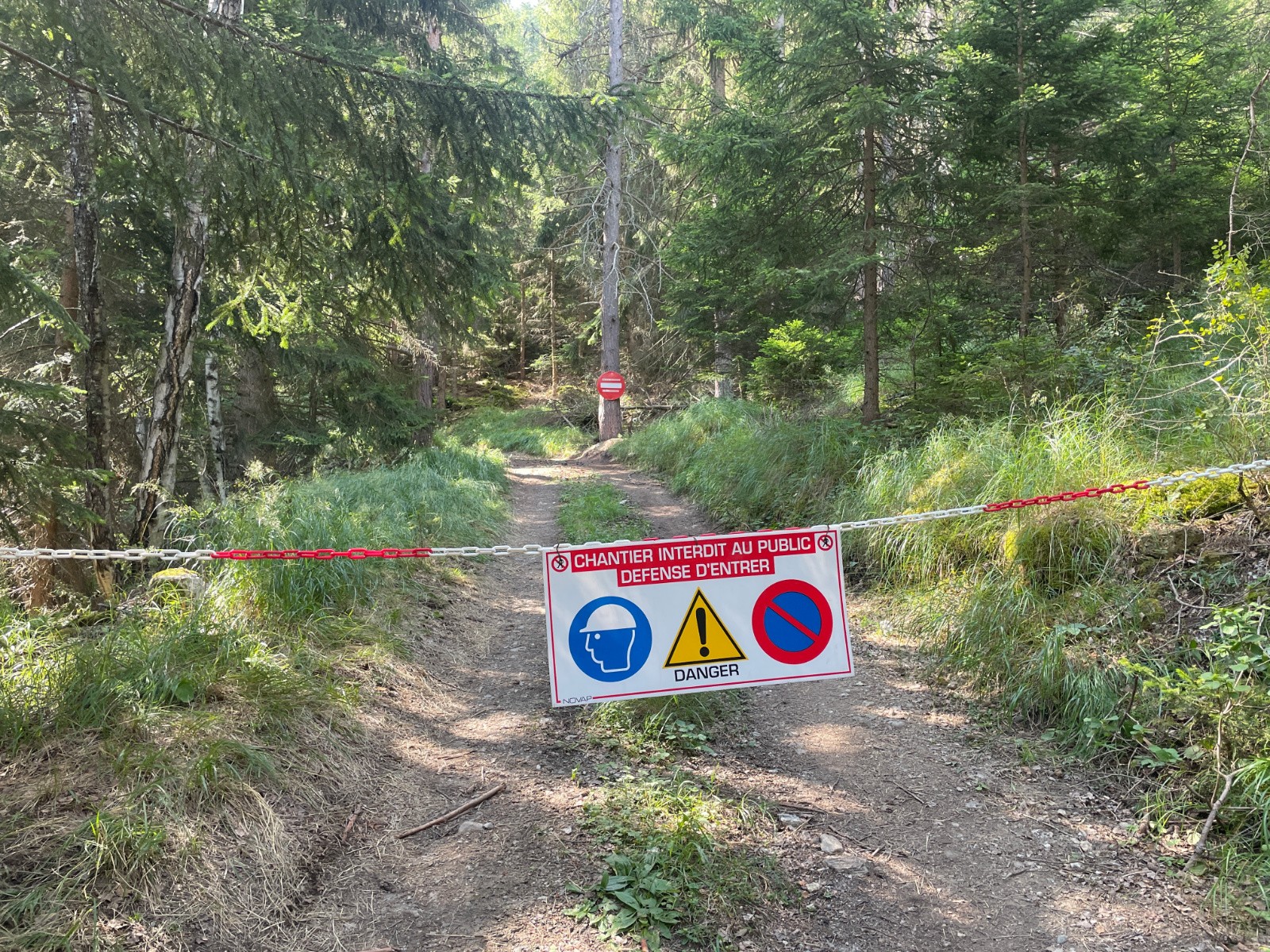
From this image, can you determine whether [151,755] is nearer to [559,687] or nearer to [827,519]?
[559,687]

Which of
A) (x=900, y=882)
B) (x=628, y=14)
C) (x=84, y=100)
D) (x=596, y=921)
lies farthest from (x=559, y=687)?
(x=628, y=14)

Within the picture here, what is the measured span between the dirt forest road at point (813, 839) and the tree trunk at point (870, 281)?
15.0 ft

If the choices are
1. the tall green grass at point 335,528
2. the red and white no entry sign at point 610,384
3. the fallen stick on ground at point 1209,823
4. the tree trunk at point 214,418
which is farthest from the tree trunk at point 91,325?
the red and white no entry sign at point 610,384

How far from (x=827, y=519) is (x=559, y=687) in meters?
4.70

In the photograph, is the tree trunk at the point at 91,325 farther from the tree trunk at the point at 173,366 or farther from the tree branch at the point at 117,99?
the tree branch at the point at 117,99

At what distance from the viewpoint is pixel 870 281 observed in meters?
8.06

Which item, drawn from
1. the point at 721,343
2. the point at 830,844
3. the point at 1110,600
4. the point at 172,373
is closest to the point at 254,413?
the point at 172,373

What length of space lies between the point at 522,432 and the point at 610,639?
797 inches

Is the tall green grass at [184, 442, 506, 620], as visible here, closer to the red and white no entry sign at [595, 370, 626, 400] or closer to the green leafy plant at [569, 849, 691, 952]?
the green leafy plant at [569, 849, 691, 952]

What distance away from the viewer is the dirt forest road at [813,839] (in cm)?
249

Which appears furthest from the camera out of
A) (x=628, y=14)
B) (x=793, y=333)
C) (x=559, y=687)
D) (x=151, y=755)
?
(x=628, y=14)

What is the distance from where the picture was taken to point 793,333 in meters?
10.5

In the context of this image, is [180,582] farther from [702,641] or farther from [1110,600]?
[1110,600]

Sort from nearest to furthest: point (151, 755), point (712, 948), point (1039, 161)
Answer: point (712, 948) < point (151, 755) < point (1039, 161)
